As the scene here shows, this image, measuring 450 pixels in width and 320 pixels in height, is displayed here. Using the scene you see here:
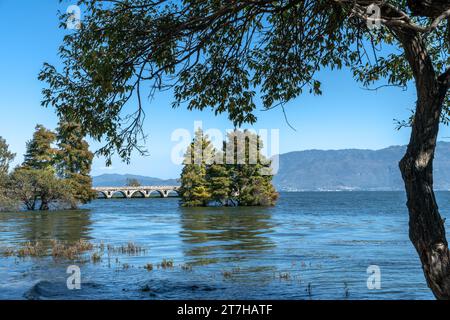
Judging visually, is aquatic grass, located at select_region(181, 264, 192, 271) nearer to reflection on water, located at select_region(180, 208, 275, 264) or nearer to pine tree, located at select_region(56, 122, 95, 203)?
reflection on water, located at select_region(180, 208, 275, 264)

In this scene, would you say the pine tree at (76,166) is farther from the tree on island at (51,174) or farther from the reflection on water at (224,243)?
the reflection on water at (224,243)

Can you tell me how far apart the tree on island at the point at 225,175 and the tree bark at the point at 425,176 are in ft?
255

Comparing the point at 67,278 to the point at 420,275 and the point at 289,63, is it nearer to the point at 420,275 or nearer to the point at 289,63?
the point at 289,63

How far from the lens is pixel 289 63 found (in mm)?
12422

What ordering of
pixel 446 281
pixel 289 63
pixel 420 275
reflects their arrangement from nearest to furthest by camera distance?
1. pixel 446 281
2. pixel 289 63
3. pixel 420 275

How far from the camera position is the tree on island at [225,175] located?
3484 inches

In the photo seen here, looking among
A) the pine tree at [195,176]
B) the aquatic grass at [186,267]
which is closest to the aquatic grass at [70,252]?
the aquatic grass at [186,267]

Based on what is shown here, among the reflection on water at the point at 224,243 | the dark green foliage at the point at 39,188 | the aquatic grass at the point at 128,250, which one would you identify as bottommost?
the reflection on water at the point at 224,243

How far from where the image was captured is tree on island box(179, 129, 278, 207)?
88.5 meters

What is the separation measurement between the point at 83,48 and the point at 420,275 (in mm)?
17796

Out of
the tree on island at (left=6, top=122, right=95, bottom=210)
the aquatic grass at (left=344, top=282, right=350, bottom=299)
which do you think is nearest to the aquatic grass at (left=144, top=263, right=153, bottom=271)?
the aquatic grass at (left=344, top=282, right=350, bottom=299)

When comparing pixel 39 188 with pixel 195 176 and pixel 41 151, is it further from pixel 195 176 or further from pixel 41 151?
pixel 195 176

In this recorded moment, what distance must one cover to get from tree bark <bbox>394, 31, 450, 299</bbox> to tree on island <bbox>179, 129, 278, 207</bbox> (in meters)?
77.8
